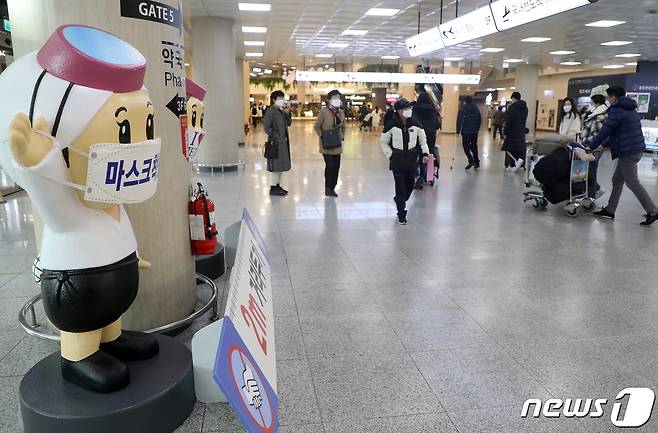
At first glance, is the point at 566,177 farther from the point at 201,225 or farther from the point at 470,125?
the point at 201,225

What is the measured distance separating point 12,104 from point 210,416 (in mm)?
1530

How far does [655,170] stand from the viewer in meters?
11.2

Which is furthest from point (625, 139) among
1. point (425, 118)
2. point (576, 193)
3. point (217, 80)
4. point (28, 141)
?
point (217, 80)

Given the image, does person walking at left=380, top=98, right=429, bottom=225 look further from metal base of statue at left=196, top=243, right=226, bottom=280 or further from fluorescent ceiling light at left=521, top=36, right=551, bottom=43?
fluorescent ceiling light at left=521, top=36, right=551, bottom=43

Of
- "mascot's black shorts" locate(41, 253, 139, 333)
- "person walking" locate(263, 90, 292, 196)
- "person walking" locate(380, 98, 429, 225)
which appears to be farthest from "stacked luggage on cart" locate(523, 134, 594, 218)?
"mascot's black shorts" locate(41, 253, 139, 333)

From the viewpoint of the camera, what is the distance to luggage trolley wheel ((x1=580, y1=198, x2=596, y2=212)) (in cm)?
651

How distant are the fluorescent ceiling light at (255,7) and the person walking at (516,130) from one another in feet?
17.8

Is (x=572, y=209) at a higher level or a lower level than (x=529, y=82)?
lower

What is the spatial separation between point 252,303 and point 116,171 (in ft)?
2.43

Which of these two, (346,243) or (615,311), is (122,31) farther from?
(615,311)

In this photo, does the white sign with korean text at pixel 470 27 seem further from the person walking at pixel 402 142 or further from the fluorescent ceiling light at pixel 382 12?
the person walking at pixel 402 142

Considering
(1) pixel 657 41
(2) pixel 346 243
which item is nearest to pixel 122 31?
(2) pixel 346 243

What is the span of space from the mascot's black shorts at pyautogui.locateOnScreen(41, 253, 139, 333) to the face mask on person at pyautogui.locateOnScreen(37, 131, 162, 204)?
317 mm

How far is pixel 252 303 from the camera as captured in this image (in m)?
2.01
